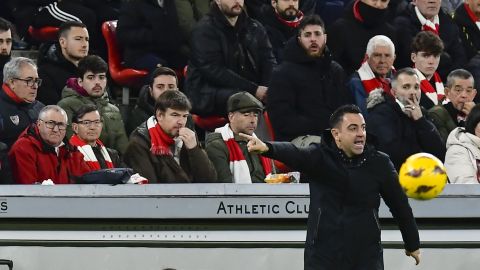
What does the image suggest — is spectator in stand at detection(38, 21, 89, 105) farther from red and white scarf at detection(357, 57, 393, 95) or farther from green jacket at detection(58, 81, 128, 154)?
red and white scarf at detection(357, 57, 393, 95)

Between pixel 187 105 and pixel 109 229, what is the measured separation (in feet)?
4.17

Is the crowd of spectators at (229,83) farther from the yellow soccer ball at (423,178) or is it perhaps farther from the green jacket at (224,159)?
the yellow soccer ball at (423,178)

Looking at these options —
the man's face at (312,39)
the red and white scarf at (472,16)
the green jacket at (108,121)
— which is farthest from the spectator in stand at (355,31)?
the green jacket at (108,121)

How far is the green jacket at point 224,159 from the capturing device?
1162 cm

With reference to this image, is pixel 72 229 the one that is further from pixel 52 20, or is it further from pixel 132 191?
pixel 52 20

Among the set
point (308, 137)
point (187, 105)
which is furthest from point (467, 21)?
point (187, 105)

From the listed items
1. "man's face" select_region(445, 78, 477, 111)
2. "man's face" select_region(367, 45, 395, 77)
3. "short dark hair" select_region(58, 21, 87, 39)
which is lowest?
"man's face" select_region(445, 78, 477, 111)

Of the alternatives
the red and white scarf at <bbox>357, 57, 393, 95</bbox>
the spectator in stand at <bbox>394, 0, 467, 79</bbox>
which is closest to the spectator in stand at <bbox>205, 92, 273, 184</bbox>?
the red and white scarf at <bbox>357, 57, 393, 95</bbox>

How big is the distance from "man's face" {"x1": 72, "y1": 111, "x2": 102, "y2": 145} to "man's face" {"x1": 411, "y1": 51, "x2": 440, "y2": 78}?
3.29 meters

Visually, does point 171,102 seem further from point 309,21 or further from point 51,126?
point 309,21

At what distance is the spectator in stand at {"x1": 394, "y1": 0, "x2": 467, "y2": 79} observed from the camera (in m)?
14.0

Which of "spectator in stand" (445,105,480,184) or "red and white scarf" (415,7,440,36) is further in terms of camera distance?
"red and white scarf" (415,7,440,36)

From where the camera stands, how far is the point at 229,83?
41.9ft

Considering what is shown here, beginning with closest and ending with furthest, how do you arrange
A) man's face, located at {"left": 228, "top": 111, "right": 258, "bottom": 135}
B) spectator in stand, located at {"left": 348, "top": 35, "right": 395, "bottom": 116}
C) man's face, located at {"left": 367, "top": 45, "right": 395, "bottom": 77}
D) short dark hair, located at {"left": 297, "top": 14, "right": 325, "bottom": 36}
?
man's face, located at {"left": 228, "top": 111, "right": 258, "bottom": 135}
short dark hair, located at {"left": 297, "top": 14, "right": 325, "bottom": 36}
spectator in stand, located at {"left": 348, "top": 35, "right": 395, "bottom": 116}
man's face, located at {"left": 367, "top": 45, "right": 395, "bottom": 77}
